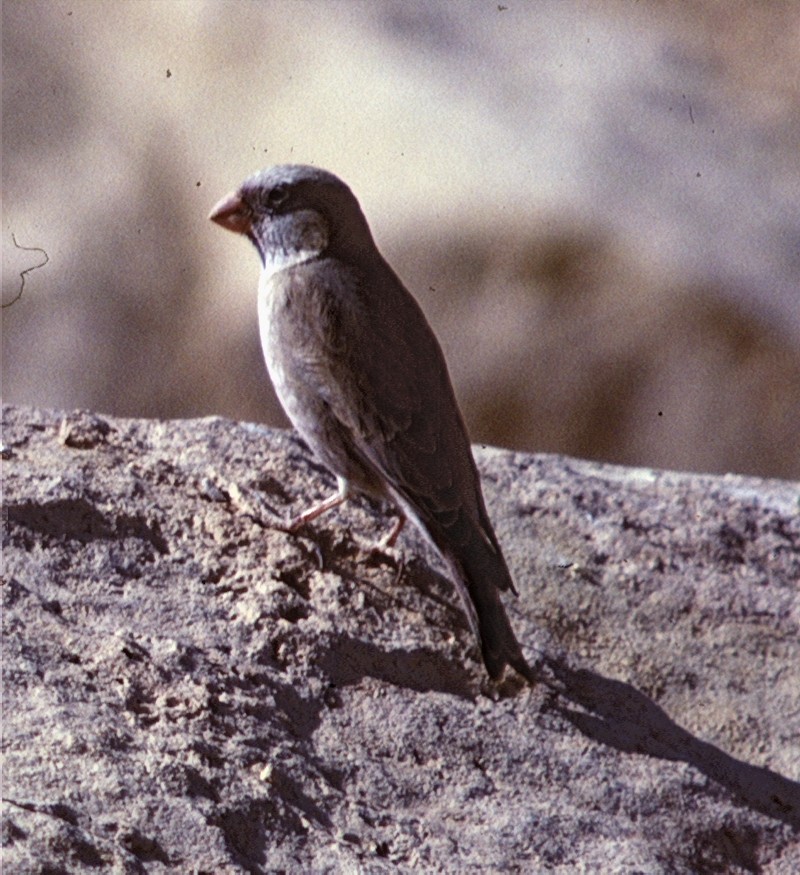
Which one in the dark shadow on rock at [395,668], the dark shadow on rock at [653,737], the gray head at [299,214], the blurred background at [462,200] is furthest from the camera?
the blurred background at [462,200]

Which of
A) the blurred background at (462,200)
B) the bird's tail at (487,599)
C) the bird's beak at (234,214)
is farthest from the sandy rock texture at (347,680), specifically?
the blurred background at (462,200)

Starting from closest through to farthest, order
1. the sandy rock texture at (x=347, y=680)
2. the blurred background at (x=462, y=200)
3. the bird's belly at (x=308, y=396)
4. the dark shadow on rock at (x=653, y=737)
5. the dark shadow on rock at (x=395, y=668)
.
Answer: the sandy rock texture at (x=347, y=680), the dark shadow on rock at (x=395, y=668), the dark shadow on rock at (x=653, y=737), the bird's belly at (x=308, y=396), the blurred background at (x=462, y=200)

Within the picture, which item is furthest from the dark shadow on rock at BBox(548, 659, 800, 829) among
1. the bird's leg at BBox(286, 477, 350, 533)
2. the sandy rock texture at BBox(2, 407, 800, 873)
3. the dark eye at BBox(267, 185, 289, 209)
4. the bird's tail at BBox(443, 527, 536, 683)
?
the dark eye at BBox(267, 185, 289, 209)

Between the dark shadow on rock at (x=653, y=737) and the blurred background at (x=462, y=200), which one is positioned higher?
the blurred background at (x=462, y=200)

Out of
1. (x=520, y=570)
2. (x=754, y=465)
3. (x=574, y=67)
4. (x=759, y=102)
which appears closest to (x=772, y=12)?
(x=759, y=102)

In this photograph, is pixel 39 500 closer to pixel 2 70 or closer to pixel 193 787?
pixel 193 787

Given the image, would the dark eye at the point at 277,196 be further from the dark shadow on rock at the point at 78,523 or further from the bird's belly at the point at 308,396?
the dark shadow on rock at the point at 78,523

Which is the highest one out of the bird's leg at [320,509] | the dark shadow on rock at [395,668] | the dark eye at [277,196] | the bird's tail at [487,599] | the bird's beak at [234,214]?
the dark eye at [277,196]

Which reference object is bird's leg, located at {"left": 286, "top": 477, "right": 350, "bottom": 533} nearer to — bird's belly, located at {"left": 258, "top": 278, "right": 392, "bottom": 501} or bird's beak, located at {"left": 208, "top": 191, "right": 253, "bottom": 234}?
bird's belly, located at {"left": 258, "top": 278, "right": 392, "bottom": 501}
